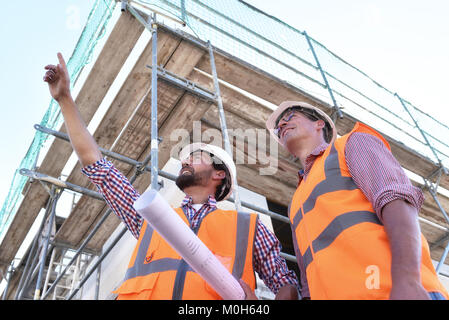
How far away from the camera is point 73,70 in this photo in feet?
16.8

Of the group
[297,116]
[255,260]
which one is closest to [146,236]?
[255,260]

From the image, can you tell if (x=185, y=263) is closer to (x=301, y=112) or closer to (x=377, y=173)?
(x=377, y=173)

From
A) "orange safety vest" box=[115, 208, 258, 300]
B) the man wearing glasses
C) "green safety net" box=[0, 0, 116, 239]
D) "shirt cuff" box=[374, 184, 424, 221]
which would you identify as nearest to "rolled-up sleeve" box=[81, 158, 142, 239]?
"orange safety vest" box=[115, 208, 258, 300]

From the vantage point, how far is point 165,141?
483 cm

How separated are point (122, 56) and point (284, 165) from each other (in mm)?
2879

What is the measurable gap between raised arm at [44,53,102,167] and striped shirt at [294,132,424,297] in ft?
4.91

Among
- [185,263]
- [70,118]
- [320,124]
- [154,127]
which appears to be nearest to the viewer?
[185,263]

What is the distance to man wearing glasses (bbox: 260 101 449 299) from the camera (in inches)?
46.6

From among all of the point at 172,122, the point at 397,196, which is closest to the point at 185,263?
the point at 397,196

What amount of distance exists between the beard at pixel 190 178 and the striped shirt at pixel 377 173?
45.3 inches

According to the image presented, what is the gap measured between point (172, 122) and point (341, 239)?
11.5ft

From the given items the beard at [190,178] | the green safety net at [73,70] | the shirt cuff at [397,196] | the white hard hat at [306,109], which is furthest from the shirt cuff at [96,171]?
the green safety net at [73,70]

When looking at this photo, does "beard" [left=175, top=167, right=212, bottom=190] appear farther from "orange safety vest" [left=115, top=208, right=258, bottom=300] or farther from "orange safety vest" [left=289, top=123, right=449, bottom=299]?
"orange safety vest" [left=289, top=123, right=449, bottom=299]
